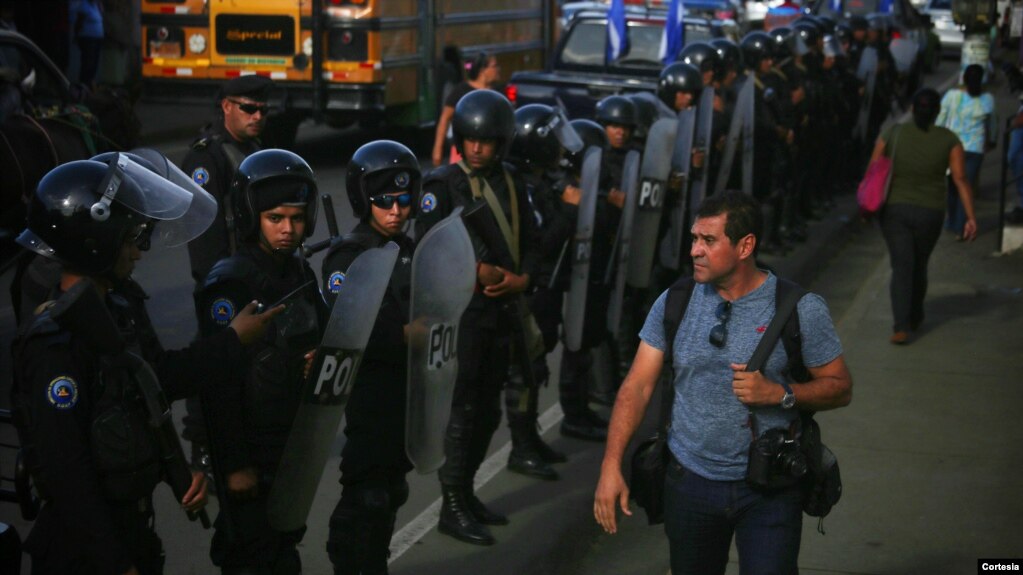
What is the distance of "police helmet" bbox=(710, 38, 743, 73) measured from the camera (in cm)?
1048

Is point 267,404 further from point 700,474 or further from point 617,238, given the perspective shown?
point 617,238

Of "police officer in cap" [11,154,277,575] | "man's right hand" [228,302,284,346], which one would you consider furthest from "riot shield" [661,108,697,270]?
"police officer in cap" [11,154,277,575]

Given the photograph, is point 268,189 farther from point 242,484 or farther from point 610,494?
point 610,494

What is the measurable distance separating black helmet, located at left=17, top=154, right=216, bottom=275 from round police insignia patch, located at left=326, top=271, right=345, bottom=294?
923 mm

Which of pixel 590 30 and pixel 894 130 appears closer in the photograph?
pixel 894 130

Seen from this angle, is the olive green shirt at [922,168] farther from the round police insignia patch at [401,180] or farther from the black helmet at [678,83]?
the round police insignia patch at [401,180]

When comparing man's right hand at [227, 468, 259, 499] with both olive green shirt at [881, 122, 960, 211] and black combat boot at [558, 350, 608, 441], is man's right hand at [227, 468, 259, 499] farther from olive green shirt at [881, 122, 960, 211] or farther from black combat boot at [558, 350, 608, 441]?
olive green shirt at [881, 122, 960, 211]

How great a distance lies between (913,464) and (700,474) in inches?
124

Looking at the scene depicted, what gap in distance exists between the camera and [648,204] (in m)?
8.09

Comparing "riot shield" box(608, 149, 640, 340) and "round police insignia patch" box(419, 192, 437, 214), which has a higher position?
Answer: "round police insignia patch" box(419, 192, 437, 214)

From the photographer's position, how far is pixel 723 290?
164 inches

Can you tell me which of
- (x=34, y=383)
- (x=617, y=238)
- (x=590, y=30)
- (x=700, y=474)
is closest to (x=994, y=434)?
(x=617, y=238)

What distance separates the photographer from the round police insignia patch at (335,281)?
15.0ft

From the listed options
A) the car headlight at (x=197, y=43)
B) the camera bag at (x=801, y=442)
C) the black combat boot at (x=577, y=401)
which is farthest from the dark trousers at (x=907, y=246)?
the car headlight at (x=197, y=43)
